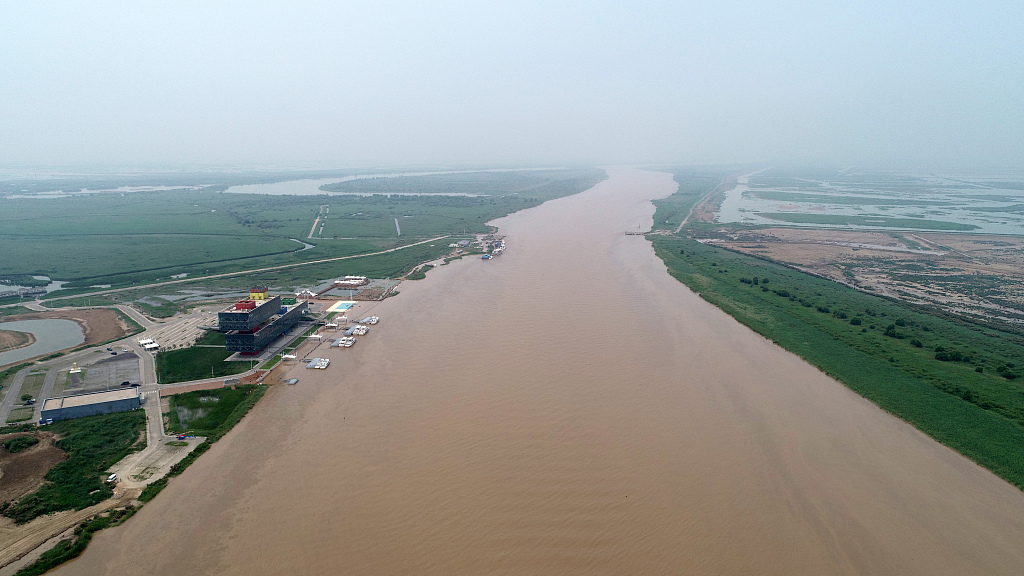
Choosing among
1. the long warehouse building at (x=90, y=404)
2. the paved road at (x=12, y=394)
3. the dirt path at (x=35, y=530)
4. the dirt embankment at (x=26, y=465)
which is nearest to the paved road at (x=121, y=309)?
the paved road at (x=12, y=394)

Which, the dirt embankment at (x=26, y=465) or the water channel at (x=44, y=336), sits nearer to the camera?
the dirt embankment at (x=26, y=465)

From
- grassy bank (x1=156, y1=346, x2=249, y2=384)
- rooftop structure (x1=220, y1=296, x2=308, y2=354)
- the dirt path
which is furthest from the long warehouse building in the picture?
the dirt path

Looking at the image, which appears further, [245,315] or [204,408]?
[245,315]

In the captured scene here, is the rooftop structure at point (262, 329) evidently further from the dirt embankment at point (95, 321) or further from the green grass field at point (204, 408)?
the dirt embankment at point (95, 321)

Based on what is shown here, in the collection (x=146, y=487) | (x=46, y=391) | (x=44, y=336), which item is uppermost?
(x=44, y=336)

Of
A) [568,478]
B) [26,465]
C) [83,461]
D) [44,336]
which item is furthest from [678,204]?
[26,465]

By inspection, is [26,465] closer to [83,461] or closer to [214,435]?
[83,461]

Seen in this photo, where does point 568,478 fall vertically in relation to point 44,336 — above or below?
below
